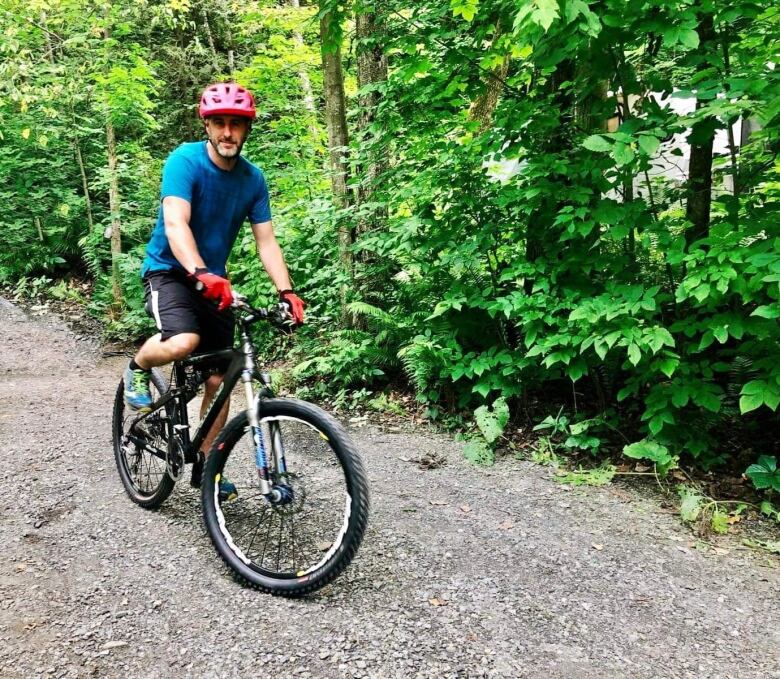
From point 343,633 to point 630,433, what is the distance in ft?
10.4

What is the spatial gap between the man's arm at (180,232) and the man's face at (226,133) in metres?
0.37

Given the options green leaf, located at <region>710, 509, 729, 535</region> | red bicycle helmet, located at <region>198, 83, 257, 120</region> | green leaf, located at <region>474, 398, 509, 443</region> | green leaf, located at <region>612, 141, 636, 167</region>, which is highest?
red bicycle helmet, located at <region>198, 83, 257, 120</region>

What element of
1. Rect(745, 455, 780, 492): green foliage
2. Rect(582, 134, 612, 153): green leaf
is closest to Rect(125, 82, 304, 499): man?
Rect(582, 134, 612, 153): green leaf

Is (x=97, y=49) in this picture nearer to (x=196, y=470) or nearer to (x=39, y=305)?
(x=39, y=305)

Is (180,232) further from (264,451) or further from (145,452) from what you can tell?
(145,452)

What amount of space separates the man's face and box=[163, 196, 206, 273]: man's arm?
1.20 feet

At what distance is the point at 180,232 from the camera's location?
295 centimetres

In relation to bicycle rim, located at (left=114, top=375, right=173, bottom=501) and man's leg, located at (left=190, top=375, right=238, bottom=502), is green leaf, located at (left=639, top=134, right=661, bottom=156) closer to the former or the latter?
man's leg, located at (left=190, top=375, right=238, bottom=502)

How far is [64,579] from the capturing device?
2.93 metres

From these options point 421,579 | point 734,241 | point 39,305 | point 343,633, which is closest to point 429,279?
point 734,241

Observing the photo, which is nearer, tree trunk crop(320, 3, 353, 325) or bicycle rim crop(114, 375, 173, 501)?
bicycle rim crop(114, 375, 173, 501)

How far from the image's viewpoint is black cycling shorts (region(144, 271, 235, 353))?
3.15 metres

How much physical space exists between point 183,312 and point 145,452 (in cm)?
133

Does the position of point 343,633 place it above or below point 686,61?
below
